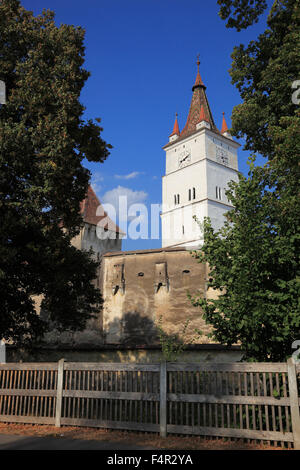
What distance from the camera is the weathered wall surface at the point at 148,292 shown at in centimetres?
2334

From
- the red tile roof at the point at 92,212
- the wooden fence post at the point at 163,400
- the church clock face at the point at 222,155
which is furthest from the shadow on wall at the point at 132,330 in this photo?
the church clock face at the point at 222,155

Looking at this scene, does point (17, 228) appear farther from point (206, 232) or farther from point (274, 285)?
point (274, 285)

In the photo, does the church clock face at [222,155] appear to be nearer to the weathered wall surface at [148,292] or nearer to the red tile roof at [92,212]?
the red tile roof at [92,212]

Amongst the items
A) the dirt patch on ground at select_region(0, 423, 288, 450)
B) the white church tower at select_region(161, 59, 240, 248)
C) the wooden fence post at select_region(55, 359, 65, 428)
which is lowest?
the dirt patch on ground at select_region(0, 423, 288, 450)

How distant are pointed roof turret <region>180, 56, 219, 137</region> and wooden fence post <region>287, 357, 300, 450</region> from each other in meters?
62.9

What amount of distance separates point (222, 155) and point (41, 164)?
191ft

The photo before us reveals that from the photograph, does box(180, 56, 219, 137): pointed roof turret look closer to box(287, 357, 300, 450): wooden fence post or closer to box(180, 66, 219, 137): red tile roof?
box(180, 66, 219, 137): red tile roof

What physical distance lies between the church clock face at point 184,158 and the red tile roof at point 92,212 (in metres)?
25.5

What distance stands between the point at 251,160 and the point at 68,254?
6.92 metres

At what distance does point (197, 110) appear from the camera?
225 ft

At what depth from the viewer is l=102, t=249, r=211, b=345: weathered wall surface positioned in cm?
2334

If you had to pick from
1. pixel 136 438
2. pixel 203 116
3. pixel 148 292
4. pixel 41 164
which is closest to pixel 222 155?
pixel 203 116

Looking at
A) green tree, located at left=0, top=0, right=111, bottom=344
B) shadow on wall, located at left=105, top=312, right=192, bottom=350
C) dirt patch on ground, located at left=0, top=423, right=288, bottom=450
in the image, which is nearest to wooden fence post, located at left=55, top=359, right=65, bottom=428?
dirt patch on ground, located at left=0, top=423, right=288, bottom=450
